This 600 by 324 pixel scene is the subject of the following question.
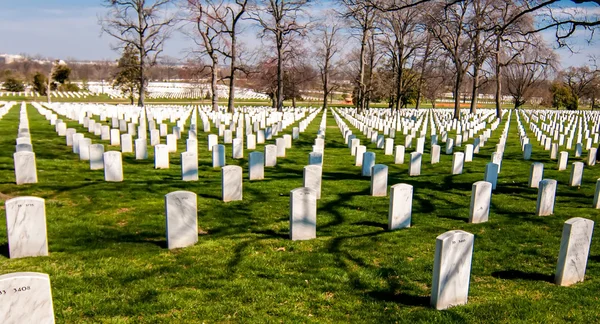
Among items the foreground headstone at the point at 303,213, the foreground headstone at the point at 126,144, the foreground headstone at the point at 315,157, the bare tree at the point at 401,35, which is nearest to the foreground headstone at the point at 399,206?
the foreground headstone at the point at 303,213

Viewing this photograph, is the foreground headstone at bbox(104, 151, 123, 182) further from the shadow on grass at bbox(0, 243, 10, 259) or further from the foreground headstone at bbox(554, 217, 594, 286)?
the foreground headstone at bbox(554, 217, 594, 286)

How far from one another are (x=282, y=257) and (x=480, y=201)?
382 cm

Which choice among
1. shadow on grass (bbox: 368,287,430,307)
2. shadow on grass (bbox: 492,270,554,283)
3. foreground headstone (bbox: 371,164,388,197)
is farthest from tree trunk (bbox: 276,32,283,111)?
shadow on grass (bbox: 368,287,430,307)

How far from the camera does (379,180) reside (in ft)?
31.2

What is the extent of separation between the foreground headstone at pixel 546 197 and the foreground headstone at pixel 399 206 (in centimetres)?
270

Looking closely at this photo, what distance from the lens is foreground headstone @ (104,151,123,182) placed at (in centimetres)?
995

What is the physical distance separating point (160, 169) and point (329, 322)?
8605 millimetres

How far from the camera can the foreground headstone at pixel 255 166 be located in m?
10.7

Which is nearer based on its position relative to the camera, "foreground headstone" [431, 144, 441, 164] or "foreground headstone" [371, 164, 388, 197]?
"foreground headstone" [371, 164, 388, 197]

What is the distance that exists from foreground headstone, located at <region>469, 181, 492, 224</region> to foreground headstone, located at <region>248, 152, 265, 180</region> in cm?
519

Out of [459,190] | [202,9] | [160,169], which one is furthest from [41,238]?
[202,9]

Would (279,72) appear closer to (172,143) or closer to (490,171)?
(172,143)

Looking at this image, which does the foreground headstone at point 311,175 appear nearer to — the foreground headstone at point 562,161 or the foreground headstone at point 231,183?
the foreground headstone at point 231,183

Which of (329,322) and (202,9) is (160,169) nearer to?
(329,322)
